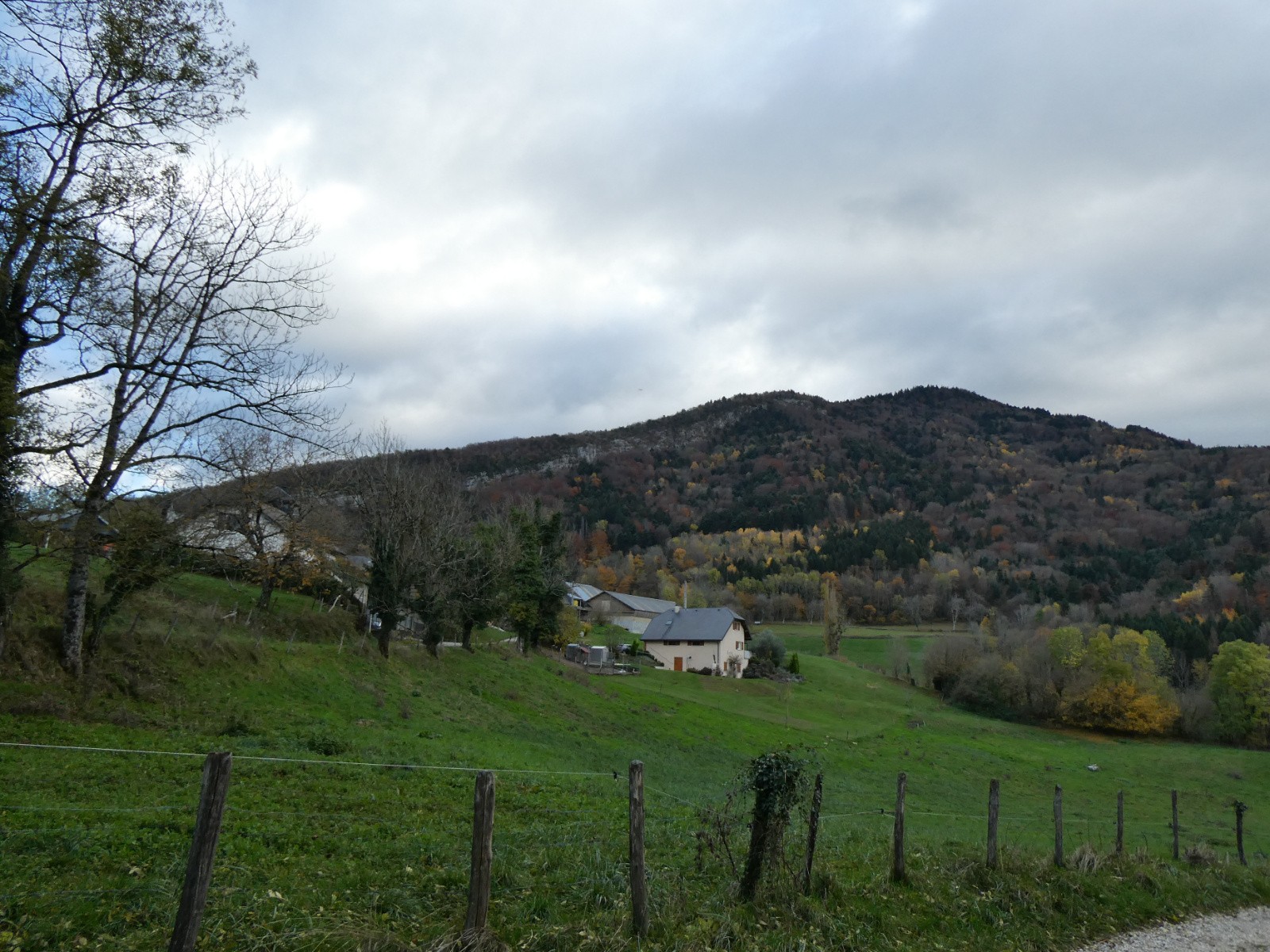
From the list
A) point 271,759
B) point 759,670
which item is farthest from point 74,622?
point 759,670

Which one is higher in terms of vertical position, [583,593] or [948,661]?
[583,593]

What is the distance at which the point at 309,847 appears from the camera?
29.6 ft

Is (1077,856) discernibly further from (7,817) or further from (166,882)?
(7,817)

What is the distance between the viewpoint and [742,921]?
8125 mm

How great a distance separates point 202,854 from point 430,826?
6031mm

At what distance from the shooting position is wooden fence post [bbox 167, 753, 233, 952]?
5227 mm

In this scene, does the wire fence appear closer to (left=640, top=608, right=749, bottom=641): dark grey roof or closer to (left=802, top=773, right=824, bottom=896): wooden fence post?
(left=802, top=773, right=824, bottom=896): wooden fence post

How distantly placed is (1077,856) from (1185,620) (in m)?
103

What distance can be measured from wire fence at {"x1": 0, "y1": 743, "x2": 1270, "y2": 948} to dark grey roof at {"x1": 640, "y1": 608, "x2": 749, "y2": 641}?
54037 millimetres

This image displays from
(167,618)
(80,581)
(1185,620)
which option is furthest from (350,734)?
(1185,620)

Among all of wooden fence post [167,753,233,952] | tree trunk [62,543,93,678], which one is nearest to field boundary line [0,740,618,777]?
wooden fence post [167,753,233,952]

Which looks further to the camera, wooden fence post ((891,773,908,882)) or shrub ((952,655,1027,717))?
shrub ((952,655,1027,717))

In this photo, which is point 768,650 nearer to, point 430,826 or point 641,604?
point 641,604

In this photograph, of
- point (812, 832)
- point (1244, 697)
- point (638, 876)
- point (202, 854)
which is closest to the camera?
point (202, 854)
